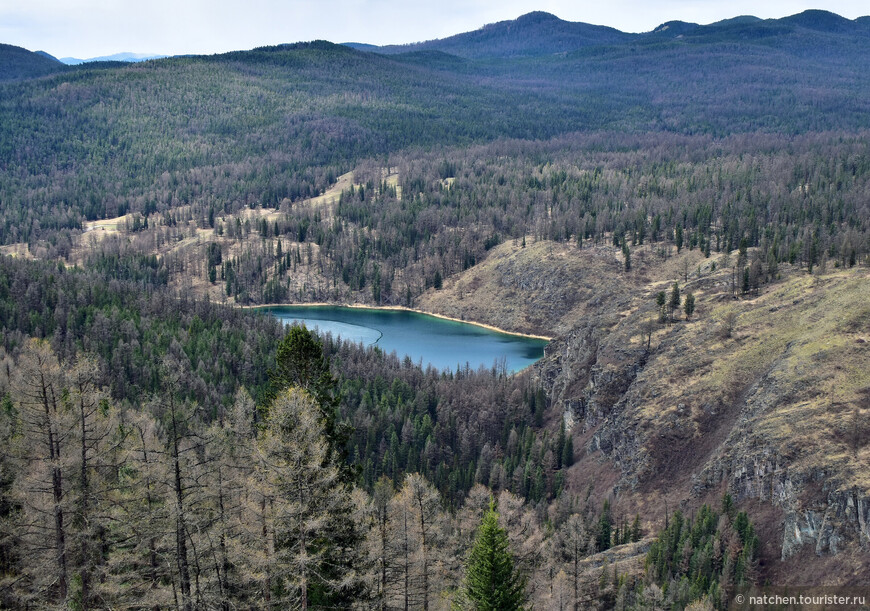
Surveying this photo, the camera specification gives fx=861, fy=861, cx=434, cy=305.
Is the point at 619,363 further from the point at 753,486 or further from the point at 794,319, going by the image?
the point at 753,486

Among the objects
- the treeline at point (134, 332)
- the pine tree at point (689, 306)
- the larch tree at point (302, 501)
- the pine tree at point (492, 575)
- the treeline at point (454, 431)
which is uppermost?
the larch tree at point (302, 501)

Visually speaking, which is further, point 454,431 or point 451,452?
point 454,431

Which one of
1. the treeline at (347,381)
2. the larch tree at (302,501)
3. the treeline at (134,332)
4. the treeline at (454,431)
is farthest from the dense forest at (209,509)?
the treeline at (134,332)

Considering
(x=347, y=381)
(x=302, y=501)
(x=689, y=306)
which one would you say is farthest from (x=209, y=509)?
(x=347, y=381)

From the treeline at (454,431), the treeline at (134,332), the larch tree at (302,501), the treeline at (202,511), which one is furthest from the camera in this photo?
the treeline at (134,332)

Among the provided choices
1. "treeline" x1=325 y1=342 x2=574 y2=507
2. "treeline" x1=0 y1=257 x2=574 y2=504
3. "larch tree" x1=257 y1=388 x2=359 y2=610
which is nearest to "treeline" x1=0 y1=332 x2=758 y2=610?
"larch tree" x1=257 y1=388 x2=359 y2=610

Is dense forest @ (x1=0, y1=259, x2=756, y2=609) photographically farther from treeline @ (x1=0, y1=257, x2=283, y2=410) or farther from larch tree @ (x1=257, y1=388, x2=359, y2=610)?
treeline @ (x1=0, y1=257, x2=283, y2=410)

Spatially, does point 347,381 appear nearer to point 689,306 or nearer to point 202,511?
point 689,306

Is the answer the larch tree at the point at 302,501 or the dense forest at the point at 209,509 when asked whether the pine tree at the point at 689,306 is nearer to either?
the dense forest at the point at 209,509

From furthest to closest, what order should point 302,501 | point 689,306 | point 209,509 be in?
point 689,306, point 209,509, point 302,501

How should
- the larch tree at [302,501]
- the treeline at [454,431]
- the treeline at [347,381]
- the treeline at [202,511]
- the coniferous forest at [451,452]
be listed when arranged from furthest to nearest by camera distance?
1. the treeline at [347,381]
2. the treeline at [454,431]
3. the coniferous forest at [451,452]
4. the treeline at [202,511]
5. the larch tree at [302,501]

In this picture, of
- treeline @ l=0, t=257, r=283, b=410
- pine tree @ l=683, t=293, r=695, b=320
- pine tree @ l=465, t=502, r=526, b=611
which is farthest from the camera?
treeline @ l=0, t=257, r=283, b=410
